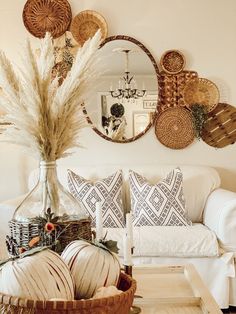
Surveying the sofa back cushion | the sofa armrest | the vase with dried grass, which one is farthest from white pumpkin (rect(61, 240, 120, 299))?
the sofa back cushion

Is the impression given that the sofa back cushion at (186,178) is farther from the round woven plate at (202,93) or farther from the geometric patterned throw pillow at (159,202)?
the round woven plate at (202,93)

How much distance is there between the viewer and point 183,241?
297 centimetres

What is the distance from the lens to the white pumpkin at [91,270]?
1.17 m

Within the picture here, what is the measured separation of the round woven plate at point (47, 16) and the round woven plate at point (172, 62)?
2.76ft

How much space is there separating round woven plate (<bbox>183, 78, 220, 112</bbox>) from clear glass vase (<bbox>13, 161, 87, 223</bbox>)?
8.09 ft

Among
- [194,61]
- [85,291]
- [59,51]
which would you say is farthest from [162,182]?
[85,291]

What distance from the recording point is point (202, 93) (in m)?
3.89

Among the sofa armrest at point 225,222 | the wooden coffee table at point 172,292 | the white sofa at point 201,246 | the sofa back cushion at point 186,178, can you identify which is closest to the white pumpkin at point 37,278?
the wooden coffee table at point 172,292

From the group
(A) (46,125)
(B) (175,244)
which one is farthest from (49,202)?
(B) (175,244)

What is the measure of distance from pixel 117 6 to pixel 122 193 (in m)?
1.55

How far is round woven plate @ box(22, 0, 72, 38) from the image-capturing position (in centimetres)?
384

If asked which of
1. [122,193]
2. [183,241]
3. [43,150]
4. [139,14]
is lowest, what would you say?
[183,241]

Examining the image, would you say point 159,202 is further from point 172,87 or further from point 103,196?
point 172,87

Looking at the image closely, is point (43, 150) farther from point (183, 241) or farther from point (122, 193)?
point (122, 193)
